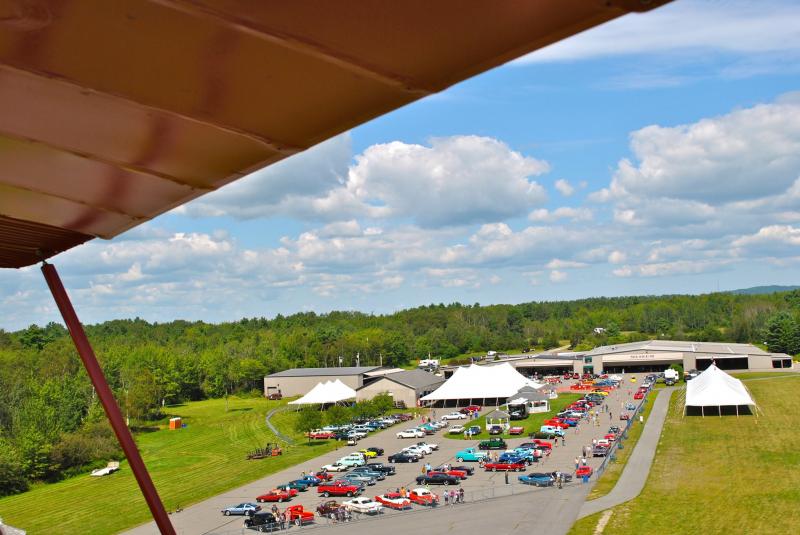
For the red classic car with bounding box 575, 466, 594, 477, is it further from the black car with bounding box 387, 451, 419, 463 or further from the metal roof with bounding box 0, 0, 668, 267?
the metal roof with bounding box 0, 0, 668, 267

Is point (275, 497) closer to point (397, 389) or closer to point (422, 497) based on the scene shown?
point (422, 497)

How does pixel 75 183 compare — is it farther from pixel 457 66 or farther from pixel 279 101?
pixel 457 66

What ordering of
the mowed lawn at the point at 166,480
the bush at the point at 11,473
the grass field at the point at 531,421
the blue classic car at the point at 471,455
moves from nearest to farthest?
the mowed lawn at the point at 166,480 < the blue classic car at the point at 471,455 < the bush at the point at 11,473 < the grass field at the point at 531,421

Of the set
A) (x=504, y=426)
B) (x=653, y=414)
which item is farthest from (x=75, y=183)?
(x=653, y=414)

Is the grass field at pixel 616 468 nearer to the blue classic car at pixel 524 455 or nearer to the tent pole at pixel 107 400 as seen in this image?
the blue classic car at pixel 524 455

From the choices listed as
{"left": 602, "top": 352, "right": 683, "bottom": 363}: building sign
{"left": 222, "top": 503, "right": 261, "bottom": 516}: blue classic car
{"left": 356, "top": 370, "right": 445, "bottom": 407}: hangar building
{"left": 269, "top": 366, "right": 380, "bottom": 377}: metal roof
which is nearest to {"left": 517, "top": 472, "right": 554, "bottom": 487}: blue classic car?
{"left": 222, "top": 503, "right": 261, "bottom": 516}: blue classic car

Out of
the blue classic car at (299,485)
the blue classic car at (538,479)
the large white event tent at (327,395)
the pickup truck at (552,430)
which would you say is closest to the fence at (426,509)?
the blue classic car at (538,479)
